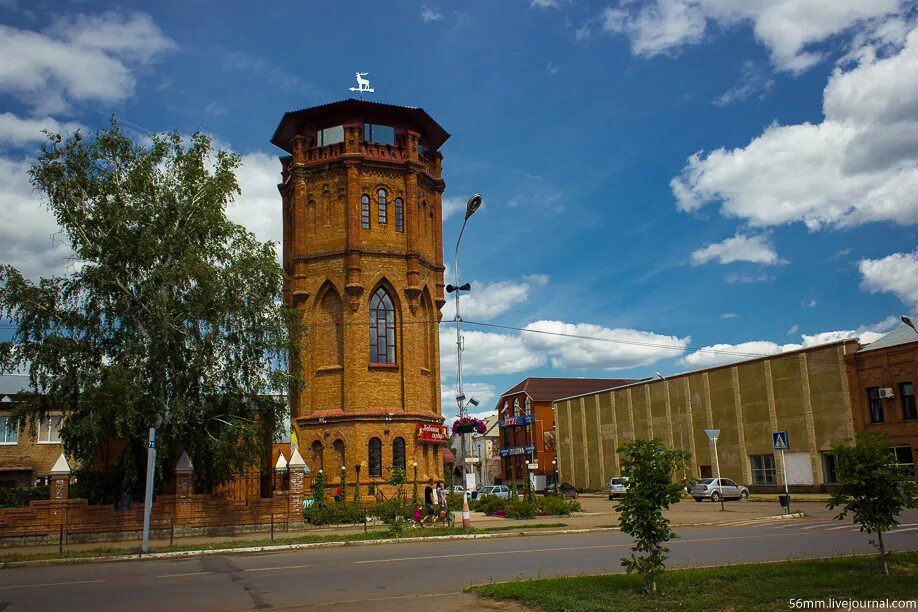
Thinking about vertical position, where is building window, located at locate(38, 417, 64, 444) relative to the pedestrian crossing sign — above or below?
above

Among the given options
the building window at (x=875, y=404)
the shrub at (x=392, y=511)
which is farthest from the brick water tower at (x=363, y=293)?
the building window at (x=875, y=404)

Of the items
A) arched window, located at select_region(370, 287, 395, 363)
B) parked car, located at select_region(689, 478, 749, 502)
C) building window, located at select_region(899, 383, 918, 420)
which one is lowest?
parked car, located at select_region(689, 478, 749, 502)

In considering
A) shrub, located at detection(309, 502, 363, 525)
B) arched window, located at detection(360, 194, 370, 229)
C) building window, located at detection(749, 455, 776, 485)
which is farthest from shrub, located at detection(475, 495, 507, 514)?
building window, located at detection(749, 455, 776, 485)

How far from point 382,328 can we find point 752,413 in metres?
24.5

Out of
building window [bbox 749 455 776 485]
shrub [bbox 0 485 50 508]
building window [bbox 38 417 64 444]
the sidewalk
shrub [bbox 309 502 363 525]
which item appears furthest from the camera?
building window [bbox 38 417 64 444]

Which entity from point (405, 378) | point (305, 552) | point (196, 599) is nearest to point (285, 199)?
point (405, 378)

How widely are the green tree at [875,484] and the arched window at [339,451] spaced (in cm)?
2835

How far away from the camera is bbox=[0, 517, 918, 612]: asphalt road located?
454 inches

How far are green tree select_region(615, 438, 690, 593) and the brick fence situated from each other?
1755 centimetres

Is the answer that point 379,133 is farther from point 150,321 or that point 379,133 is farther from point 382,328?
point 150,321

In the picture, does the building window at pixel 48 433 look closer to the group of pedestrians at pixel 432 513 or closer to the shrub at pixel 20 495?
the shrub at pixel 20 495

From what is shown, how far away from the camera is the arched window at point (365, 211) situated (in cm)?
3872

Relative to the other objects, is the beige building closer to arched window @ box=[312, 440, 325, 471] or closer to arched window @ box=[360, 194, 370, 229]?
arched window @ box=[312, 440, 325, 471]

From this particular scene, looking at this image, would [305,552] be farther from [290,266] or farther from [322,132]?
[322,132]
